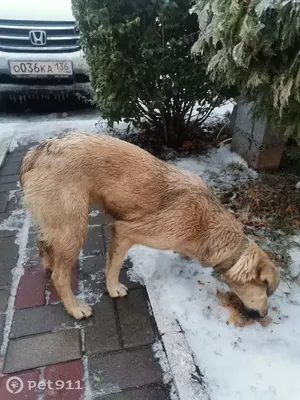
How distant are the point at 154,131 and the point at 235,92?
3.79ft

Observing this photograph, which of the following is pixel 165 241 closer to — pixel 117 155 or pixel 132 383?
pixel 117 155

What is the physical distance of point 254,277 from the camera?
2.27 meters

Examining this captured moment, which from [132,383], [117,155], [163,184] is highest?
[117,155]

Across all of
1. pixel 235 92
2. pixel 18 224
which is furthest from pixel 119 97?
pixel 18 224

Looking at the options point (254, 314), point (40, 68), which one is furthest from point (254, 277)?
point (40, 68)

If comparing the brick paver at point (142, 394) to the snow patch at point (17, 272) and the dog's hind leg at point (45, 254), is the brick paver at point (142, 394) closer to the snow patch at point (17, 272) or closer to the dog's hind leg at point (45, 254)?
the snow patch at point (17, 272)

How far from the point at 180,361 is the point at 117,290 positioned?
715 mm

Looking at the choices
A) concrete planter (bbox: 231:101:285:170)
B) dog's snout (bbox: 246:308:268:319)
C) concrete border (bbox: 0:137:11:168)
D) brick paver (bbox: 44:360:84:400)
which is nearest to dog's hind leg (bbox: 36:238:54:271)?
brick paver (bbox: 44:360:84:400)

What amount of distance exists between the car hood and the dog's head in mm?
4683

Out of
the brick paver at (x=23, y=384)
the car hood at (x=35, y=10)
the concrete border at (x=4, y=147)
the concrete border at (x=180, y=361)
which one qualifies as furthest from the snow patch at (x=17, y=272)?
the car hood at (x=35, y=10)

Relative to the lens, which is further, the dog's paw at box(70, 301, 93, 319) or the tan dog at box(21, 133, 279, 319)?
the dog's paw at box(70, 301, 93, 319)

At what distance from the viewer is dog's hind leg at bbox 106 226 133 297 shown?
2.42 meters

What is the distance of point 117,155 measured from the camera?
7.40 feet

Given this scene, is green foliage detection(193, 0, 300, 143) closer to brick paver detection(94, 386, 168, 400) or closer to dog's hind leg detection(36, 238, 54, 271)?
dog's hind leg detection(36, 238, 54, 271)
